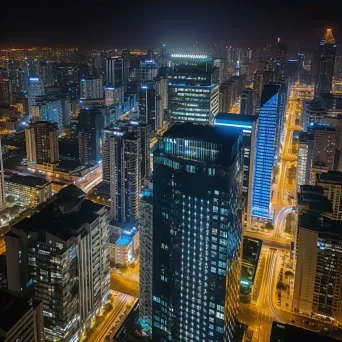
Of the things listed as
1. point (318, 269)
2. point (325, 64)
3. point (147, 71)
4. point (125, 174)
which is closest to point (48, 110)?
point (147, 71)

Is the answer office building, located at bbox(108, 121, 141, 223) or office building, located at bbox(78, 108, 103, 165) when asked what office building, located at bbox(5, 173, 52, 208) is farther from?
office building, located at bbox(78, 108, 103, 165)

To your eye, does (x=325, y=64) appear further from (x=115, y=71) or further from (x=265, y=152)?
(x=265, y=152)

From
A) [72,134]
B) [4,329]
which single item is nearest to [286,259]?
[4,329]

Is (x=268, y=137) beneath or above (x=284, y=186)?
above

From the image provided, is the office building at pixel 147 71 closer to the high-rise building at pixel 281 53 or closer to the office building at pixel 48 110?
the office building at pixel 48 110

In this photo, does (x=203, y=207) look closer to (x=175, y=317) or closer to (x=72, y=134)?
(x=175, y=317)
